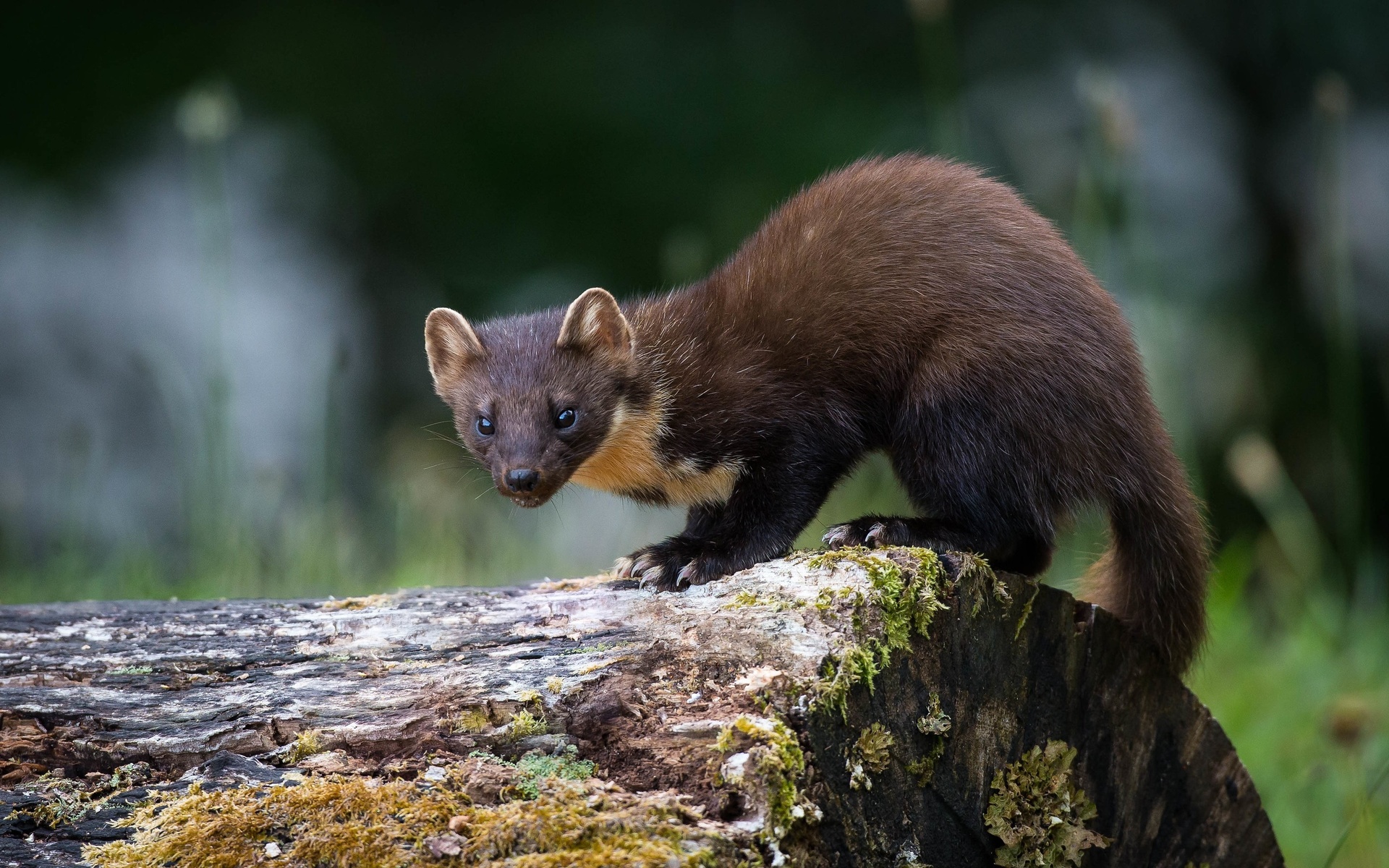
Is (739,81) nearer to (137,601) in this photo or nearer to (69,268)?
(69,268)

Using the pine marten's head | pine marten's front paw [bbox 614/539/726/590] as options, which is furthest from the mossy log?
the pine marten's head

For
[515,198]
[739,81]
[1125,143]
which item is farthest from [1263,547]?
[515,198]

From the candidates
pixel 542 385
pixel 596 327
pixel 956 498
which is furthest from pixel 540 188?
pixel 956 498

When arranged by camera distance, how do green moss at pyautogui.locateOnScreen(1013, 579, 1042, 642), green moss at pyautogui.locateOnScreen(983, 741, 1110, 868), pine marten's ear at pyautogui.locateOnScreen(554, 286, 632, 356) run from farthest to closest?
1. pine marten's ear at pyautogui.locateOnScreen(554, 286, 632, 356)
2. green moss at pyautogui.locateOnScreen(1013, 579, 1042, 642)
3. green moss at pyautogui.locateOnScreen(983, 741, 1110, 868)

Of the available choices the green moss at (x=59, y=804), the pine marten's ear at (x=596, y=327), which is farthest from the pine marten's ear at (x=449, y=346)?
the green moss at (x=59, y=804)

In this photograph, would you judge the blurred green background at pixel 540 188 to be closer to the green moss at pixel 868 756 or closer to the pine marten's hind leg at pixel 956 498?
the pine marten's hind leg at pixel 956 498

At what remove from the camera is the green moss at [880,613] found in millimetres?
2695

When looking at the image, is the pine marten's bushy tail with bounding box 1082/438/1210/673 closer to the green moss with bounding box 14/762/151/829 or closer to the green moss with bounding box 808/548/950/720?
the green moss with bounding box 808/548/950/720

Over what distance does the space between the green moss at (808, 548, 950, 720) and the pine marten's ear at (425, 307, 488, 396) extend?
1756 millimetres

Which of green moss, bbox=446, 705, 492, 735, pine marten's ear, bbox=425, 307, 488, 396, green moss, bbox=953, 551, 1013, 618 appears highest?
pine marten's ear, bbox=425, 307, 488, 396

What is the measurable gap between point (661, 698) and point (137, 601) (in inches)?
65.7

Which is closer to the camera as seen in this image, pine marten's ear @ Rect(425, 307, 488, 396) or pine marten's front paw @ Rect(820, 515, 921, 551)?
pine marten's front paw @ Rect(820, 515, 921, 551)

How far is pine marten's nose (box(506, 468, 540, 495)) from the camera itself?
3.97 meters

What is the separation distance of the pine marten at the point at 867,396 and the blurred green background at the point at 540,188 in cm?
317
